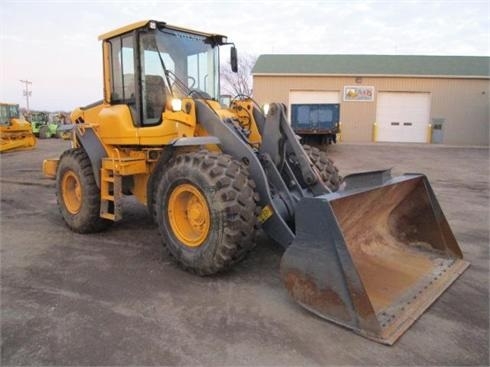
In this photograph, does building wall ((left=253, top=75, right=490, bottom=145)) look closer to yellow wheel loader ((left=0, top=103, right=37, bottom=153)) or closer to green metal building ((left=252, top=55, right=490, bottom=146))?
green metal building ((left=252, top=55, right=490, bottom=146))

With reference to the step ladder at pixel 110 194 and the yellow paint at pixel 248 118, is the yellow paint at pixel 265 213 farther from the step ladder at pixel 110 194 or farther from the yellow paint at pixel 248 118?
the step ladder at pixel 110 194

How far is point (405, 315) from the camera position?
3318 millimetres

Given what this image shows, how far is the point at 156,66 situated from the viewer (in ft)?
16.6

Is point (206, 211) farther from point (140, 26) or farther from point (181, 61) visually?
point (140, 26)

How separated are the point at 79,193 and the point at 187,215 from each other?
2.40 m

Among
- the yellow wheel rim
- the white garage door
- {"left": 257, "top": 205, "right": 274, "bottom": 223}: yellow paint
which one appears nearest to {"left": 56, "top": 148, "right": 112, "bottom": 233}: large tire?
the yellow wheel rim

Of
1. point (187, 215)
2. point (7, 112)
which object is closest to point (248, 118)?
point (187, 215)

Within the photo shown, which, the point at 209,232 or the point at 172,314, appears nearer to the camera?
the point at 172,314

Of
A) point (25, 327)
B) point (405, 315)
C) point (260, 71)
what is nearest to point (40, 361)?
point (25, 327)

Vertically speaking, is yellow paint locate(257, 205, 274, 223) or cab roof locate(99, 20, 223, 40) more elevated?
cab roof locate(99, 20, 223, 40)

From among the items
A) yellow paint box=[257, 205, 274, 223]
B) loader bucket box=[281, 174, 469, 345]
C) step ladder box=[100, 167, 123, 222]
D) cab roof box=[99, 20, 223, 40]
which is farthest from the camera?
step ladder box=[100, 167, 123, 222]

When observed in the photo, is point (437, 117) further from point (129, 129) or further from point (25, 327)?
point (25, 327)

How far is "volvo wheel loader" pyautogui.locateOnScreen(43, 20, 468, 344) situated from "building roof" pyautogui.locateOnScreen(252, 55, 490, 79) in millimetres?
22834

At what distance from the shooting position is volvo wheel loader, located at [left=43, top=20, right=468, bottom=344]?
10.8 ft
